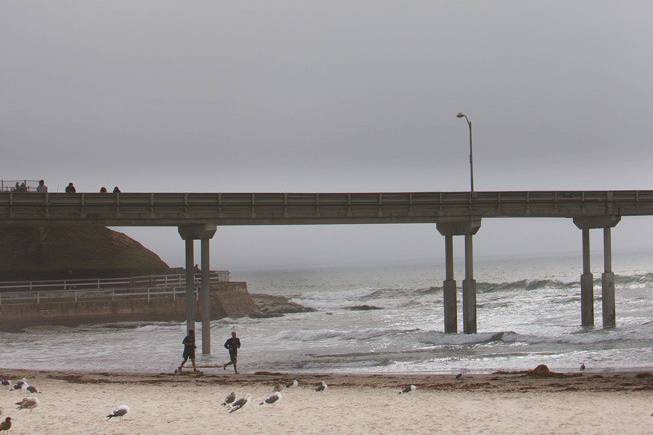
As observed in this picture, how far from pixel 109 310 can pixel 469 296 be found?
28.9m

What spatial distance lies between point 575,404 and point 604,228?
33.5m

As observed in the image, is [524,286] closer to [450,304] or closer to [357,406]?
[450,304]

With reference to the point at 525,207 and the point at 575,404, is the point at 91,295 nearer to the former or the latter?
the point at 525,207

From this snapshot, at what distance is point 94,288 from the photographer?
78.1 meters

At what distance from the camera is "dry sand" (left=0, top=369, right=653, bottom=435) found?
2150 centimetres

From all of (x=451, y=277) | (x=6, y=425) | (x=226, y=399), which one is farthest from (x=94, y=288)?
(x=6, y=425)

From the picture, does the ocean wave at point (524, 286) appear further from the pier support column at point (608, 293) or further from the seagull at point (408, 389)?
the seagull at point (408, 389)

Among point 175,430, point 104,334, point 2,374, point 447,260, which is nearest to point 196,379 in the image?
point 2,374

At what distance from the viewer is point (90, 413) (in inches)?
934

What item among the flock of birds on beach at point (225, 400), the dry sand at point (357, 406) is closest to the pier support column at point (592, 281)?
the dry sand at point (357, 406)

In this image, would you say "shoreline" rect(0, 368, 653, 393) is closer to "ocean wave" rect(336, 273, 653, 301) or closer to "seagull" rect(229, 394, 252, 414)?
"seagull" rect(229, 394, 252, 414)

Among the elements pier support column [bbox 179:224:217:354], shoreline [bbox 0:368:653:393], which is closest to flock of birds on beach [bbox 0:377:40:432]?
shoreline [bbox 0:368:653:393]

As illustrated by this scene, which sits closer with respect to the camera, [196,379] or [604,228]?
[196,379]

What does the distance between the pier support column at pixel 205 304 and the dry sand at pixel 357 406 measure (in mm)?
15094
